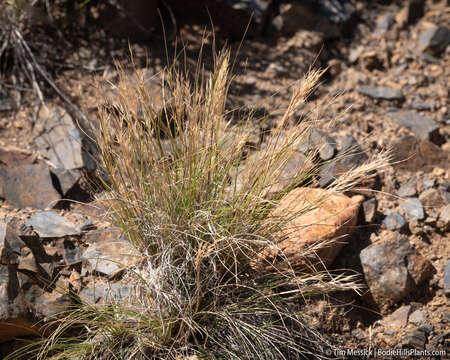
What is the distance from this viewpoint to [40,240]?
2.13 meters

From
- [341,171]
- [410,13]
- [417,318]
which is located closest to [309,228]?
[341,171]

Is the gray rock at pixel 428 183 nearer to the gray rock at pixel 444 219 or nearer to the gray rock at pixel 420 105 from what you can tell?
the gray rock at pixel 444 219

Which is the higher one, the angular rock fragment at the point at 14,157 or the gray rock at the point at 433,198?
the angular rock fragment at the point at 14,157

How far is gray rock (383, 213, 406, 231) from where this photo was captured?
2.45 m

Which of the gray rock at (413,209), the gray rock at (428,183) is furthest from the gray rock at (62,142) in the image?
the gray rock at (428,183)

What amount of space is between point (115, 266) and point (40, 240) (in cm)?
36

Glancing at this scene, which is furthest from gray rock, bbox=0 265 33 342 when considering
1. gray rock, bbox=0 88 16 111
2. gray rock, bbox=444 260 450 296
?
gray rock, bbox=444 260 450 296

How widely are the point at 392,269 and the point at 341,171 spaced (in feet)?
1.69

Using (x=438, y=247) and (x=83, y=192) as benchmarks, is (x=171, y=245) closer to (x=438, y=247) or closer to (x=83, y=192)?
(x=83, y=192)

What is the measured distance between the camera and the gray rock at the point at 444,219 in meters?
2.43

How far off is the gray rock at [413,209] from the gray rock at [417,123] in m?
0.48

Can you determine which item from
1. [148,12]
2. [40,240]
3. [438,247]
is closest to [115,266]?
[40,240]

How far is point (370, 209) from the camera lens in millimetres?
2473

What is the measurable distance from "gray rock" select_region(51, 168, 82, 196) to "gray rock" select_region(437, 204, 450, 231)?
1855 millimetres
